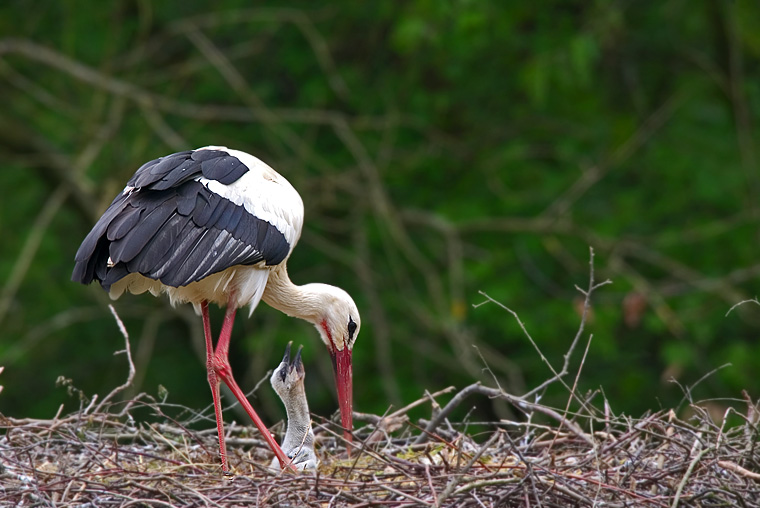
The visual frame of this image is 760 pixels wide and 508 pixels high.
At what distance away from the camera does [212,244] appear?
5.04 m

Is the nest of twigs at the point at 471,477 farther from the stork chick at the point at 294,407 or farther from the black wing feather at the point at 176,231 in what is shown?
the black wing feather at the point at 176,231

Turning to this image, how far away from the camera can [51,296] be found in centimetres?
1069

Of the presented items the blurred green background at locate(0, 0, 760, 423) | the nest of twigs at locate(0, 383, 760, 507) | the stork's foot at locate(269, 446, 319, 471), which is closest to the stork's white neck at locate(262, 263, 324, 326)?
the stork's foot at locate(269, 446, 319, 471)

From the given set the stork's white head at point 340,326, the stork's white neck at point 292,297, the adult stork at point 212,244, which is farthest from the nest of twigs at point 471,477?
the stork's white neck at point 292,297

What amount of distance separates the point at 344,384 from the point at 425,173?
500cm

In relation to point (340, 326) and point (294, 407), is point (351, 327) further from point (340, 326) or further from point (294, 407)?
point (294, 407)

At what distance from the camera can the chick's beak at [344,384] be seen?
5.84 metres

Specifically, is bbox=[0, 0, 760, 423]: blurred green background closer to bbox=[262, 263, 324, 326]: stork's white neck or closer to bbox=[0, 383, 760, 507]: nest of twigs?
bbox=[262, 263, 324, 326]: stork's white neck

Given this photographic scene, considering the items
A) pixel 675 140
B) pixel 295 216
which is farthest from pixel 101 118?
pixel 675 140

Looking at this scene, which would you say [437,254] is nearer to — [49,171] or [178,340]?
[178,340]

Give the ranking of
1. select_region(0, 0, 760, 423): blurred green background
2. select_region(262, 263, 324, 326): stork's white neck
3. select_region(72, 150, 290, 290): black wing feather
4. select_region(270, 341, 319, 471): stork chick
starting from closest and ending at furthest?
select_region(72, 150, 290, 290): black wing feather
select_region(270, 341, 319, 471): stork chick
select_region(262, 263, 324, 326): stork's white neck
select_region(0, 0, 760, 423): blurred green background

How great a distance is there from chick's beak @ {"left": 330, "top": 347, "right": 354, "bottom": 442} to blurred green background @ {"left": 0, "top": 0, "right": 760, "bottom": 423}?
2.79 metres

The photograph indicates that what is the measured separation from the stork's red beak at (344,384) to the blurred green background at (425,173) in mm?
2796

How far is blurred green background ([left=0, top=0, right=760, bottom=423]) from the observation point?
944cm
